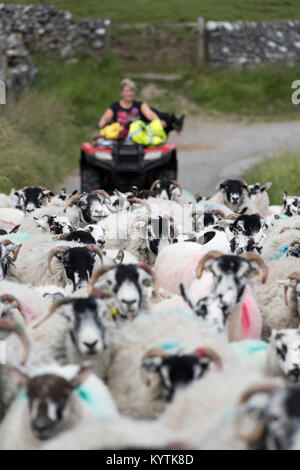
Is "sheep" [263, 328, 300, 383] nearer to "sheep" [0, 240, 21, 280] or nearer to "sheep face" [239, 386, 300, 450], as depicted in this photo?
"sheep face" [239, 386, 300, 450]

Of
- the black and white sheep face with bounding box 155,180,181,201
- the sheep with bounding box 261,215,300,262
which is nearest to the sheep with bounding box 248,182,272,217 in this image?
the black and white sheep face with bounding box 155,180,181,201

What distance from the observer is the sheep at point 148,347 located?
335cm

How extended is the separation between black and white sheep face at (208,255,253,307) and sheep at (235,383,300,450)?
145 cm

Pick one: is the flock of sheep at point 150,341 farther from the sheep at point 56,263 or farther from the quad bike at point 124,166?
the quad bike at point 124,166

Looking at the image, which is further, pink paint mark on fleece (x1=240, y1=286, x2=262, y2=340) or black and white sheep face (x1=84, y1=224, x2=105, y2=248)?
black and white sheep face (x1=84, y1=224, x2=105, y2=248)

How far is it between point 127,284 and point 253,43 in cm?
2166

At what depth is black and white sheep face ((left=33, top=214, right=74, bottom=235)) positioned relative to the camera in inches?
251

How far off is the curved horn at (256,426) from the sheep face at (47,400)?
2.28ft

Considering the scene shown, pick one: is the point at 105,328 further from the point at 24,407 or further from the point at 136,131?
the point at 136,131

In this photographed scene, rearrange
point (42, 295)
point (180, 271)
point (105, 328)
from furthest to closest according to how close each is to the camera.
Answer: point (180, 271), point (42, 295), point (105, 328)

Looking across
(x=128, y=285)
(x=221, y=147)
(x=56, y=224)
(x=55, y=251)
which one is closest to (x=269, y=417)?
(x=128, y=285)

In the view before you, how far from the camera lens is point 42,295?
15.1 ft

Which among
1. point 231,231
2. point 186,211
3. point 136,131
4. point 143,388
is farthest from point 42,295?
point 136,131

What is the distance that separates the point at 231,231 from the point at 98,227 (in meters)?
Answer: 1.23
